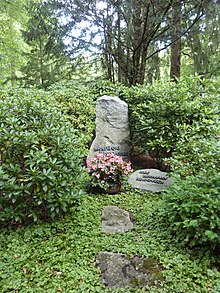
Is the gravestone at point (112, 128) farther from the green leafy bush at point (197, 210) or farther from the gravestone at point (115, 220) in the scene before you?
the green leafy bush at point (197, 210)

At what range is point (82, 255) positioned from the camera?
6.93 ft

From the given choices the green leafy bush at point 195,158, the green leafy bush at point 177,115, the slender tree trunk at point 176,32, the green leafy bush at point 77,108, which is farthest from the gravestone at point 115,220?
the slender tree trunk at point 176,32

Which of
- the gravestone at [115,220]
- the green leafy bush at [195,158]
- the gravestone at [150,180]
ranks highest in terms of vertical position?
the green leafy bush at [195,158]

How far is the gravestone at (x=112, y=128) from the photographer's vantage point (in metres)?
4.27

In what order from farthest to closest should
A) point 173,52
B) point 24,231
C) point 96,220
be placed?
point 173,52
point 96,220
point 24,231

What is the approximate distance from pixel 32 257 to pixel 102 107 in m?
2.99

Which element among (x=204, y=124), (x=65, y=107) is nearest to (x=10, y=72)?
(x=65, y=107)

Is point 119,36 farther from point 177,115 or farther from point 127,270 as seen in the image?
point 127,270

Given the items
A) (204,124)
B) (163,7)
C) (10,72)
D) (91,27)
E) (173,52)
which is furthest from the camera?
(10,72)

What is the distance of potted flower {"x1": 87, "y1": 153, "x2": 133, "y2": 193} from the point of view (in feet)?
11.0

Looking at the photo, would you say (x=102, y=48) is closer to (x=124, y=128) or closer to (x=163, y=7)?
(x=163, y=7)

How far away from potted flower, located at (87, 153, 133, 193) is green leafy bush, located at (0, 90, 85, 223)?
581mm

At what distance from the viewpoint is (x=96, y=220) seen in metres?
2.71

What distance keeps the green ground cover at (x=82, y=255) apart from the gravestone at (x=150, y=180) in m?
0.76
